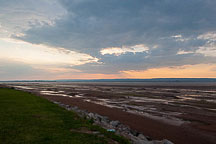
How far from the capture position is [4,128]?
891 cm

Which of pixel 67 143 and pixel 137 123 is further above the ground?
pixel 67 143

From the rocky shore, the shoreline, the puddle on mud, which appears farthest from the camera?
the puddle on mud

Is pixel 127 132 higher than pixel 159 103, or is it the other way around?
pixel 127 132

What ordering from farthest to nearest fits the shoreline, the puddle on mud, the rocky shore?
the puddle on mud → the shoreline → the rocky shore

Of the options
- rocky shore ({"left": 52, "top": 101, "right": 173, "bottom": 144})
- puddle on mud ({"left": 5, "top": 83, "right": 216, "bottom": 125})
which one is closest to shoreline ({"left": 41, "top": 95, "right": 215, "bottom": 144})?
rocky shore ({"left": 52, "top": 101, "right": 173, "bottom": 144})

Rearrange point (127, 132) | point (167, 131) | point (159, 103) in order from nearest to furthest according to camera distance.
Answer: point (127, 132), point (167, 131), point (159, 103)

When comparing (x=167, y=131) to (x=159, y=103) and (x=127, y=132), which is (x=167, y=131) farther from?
(x=159, y=103)

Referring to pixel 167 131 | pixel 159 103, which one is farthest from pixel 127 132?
pixel 159 103

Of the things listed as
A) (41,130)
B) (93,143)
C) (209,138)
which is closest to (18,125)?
(41,130)

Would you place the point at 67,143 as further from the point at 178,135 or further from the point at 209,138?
the point at 209,138

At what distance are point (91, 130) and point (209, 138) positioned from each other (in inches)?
360

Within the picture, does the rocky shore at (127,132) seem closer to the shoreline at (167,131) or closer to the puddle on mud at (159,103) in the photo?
the shoreline at (167,131)

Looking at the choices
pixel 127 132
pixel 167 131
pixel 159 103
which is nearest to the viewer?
pixel 127 132

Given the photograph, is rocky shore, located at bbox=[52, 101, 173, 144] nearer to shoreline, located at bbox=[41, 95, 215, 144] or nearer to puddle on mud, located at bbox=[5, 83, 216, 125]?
shoreline, located at bbox=[41, 95, 215, 144]
